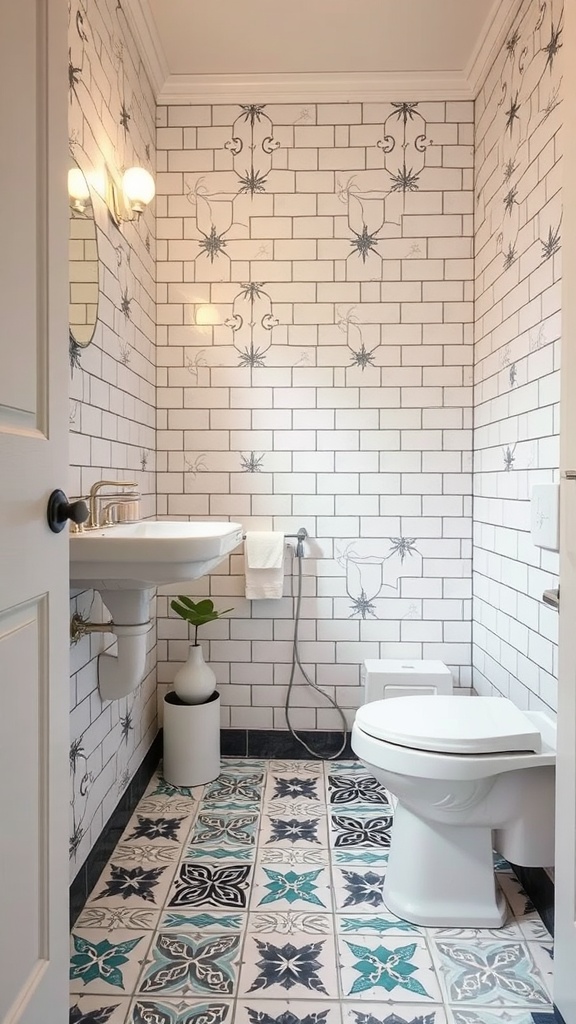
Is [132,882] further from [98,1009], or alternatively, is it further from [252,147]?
[252,147]

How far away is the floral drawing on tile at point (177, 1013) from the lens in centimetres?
126

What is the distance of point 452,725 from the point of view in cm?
160

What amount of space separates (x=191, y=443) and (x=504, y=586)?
4.28 ft

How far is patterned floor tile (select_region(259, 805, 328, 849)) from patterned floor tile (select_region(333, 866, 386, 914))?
5.9 inches

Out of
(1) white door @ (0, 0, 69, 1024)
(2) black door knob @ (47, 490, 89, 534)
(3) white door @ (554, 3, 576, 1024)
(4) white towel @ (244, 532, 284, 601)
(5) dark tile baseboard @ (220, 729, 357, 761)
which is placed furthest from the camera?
(5) dark tile baseboard @ (220, 729, 357, 761)

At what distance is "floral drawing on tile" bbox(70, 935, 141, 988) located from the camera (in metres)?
1.37

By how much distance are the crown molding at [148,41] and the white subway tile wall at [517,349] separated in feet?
3.92

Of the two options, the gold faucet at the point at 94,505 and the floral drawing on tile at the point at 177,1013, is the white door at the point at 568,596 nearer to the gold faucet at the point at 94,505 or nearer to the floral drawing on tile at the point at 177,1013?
the floral drawing on tile at the point at 177,1013

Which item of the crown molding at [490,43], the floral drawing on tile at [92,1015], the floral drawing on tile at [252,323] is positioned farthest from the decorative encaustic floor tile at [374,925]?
the crown molding at [490,43]

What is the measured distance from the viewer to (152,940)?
1.48 metres

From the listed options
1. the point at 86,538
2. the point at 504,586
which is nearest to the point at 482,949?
the point at 504,586

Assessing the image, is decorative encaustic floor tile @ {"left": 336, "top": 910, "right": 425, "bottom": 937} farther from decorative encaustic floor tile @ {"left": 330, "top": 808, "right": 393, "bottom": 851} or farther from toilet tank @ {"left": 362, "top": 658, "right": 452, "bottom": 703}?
toilet tank @ {"left": 362, "top": 658, "right": 452, "bottom": 703}

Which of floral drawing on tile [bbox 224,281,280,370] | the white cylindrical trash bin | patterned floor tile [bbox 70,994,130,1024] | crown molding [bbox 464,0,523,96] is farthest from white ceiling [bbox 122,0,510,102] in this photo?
patterned floor tile [bbox 70,994,130,1024]

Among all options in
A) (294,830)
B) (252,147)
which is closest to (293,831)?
(294,830)
